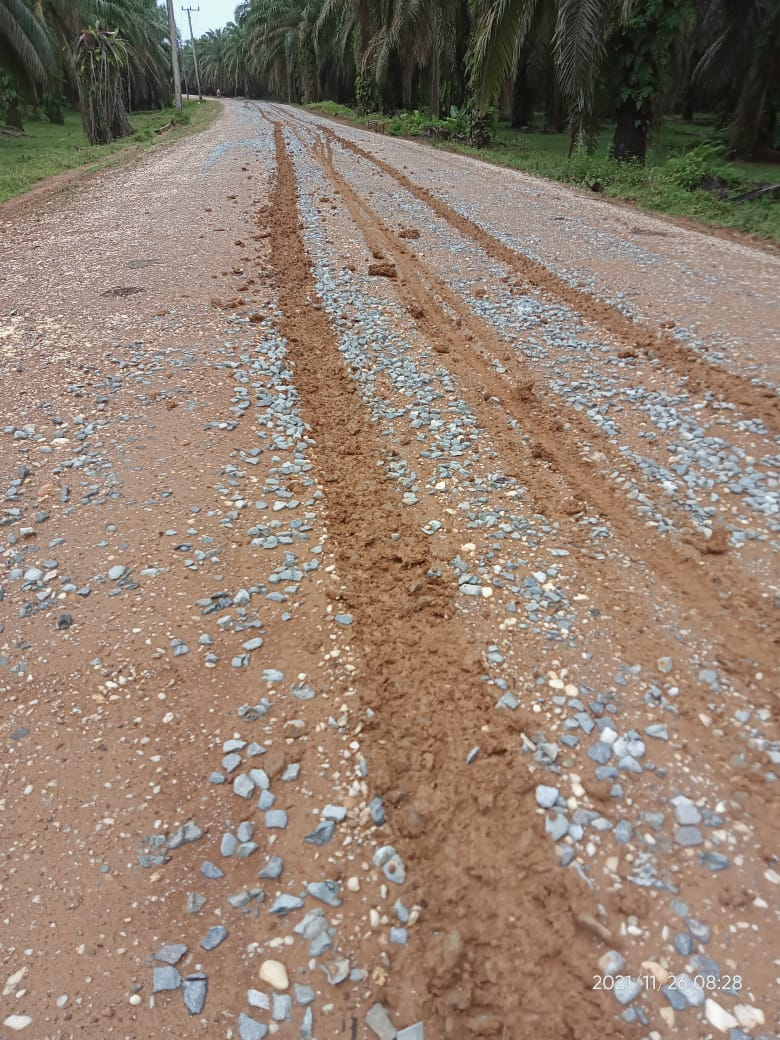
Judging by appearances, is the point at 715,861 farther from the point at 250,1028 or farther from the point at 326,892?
the point at 250,1028

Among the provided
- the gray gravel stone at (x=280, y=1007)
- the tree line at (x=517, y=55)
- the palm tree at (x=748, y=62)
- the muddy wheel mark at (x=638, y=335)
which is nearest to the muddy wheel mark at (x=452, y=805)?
the gray gravel stone at (x=280, y=1007)

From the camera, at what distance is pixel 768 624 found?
3.30 m

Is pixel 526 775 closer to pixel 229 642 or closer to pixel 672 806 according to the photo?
pixel 672 806

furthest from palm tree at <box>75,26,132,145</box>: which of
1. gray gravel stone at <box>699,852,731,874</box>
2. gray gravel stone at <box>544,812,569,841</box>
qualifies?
gray gravel stone at <box>699,852,731,874</box>

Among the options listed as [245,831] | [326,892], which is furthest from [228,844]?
[326,892]

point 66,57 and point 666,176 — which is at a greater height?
point 66,57

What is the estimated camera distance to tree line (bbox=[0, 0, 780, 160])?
13430mm

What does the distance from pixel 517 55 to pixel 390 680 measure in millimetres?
16439

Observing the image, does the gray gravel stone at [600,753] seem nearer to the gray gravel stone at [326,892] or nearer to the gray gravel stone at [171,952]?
the gray gravel stone at [326,892]

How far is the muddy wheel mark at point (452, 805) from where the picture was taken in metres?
2.09

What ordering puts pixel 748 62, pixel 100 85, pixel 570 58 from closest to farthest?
pixel 570 58 < pixel 748 62 < pixel 100 85
